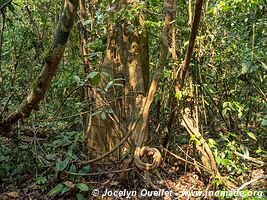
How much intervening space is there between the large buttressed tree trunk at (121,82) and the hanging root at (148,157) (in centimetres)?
168

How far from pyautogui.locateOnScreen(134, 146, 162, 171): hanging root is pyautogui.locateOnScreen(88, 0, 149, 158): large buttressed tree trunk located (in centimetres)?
168

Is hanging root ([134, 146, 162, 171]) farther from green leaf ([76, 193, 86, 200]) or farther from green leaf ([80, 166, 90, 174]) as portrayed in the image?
green leaf ([80, 166, 90, 174])

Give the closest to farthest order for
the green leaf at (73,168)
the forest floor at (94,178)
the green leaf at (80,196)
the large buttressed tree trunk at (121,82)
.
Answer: the green leaf at (80,196), the forest floor at (94,178), the green leaf at (73,168), the large buttressed tree trunk at (121,82)

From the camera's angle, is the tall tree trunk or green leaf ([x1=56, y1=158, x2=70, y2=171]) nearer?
the tall tree trunk

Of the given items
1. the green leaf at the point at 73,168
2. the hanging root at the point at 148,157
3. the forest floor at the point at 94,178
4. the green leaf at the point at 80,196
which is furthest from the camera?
the green leaf at the point at 73,168

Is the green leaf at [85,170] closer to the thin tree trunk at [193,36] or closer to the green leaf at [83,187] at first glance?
the green leaf at [83,187]

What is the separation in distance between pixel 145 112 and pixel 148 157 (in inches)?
20.4

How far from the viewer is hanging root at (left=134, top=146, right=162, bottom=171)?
108 inches

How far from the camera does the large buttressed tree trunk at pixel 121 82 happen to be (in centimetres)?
466

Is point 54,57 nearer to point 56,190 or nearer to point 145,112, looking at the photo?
point 145,112

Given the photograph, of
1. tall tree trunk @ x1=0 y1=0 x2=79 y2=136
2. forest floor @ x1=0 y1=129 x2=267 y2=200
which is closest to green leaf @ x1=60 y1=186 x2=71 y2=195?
forest floor @ x1=0 y1=129 x2=267 y2=200

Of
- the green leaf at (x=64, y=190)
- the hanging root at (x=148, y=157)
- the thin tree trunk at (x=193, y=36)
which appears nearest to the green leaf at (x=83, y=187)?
the green leaf at (x=64, y=190)

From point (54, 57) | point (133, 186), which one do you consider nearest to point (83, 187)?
point (133, 186)

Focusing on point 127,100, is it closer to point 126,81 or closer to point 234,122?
point 126,81
